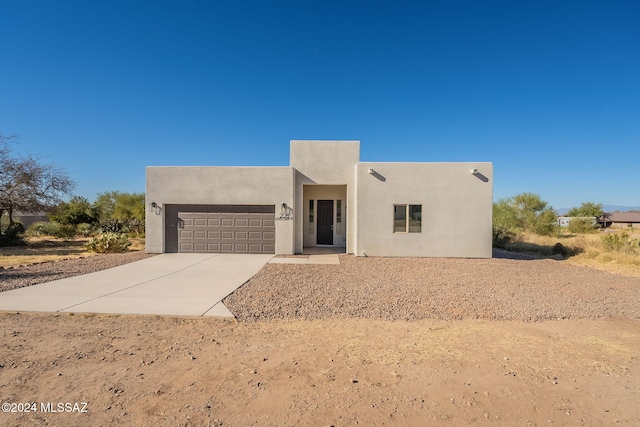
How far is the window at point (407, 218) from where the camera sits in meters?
13.4

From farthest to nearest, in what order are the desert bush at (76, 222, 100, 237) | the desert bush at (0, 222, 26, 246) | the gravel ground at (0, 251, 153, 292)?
the desert bush at (76, 222, 100, 237) → the desert bush at (0, 222, 26, 246) → the gravel ground at (0, 251, 153, 292)

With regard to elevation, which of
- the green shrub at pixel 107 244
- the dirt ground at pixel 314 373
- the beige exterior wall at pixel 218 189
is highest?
the beige exterior wall at pixel 218 189

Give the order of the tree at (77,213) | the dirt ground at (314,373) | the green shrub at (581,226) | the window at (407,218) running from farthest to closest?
the green shrub at (581,226) < the tree at (77,213) < the window at (407,218) < the dirt ground at (314,373)

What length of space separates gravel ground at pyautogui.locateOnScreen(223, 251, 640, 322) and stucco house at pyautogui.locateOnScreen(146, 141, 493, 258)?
2263 millimetres

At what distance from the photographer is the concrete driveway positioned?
5.85 m

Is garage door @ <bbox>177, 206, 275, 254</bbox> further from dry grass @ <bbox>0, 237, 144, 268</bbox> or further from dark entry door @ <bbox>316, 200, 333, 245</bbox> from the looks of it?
dry grass @ <bbox>0, 237, 144, 268</bbox>

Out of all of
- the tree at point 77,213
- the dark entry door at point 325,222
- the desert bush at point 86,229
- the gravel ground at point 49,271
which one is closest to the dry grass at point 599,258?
the dark entry door at point 325,222

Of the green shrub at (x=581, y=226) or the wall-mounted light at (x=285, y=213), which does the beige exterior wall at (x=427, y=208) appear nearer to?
the wall-mounted light at (x=285, y=213)

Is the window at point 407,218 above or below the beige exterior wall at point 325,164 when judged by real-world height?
below

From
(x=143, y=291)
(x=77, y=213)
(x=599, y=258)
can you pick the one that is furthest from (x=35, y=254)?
(x=599, y=258)

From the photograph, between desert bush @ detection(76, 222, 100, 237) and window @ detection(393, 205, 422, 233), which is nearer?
window @ detection(393, 205, 422, 233)

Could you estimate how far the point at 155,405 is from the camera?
2.99 metres

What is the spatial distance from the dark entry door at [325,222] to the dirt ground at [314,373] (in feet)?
34.5

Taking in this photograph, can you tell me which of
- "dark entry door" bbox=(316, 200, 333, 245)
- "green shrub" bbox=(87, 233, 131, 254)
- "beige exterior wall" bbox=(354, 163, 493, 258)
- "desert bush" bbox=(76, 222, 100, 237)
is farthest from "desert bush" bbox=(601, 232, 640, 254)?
"desert bush" bbox=(76, 222, 100, 237)
